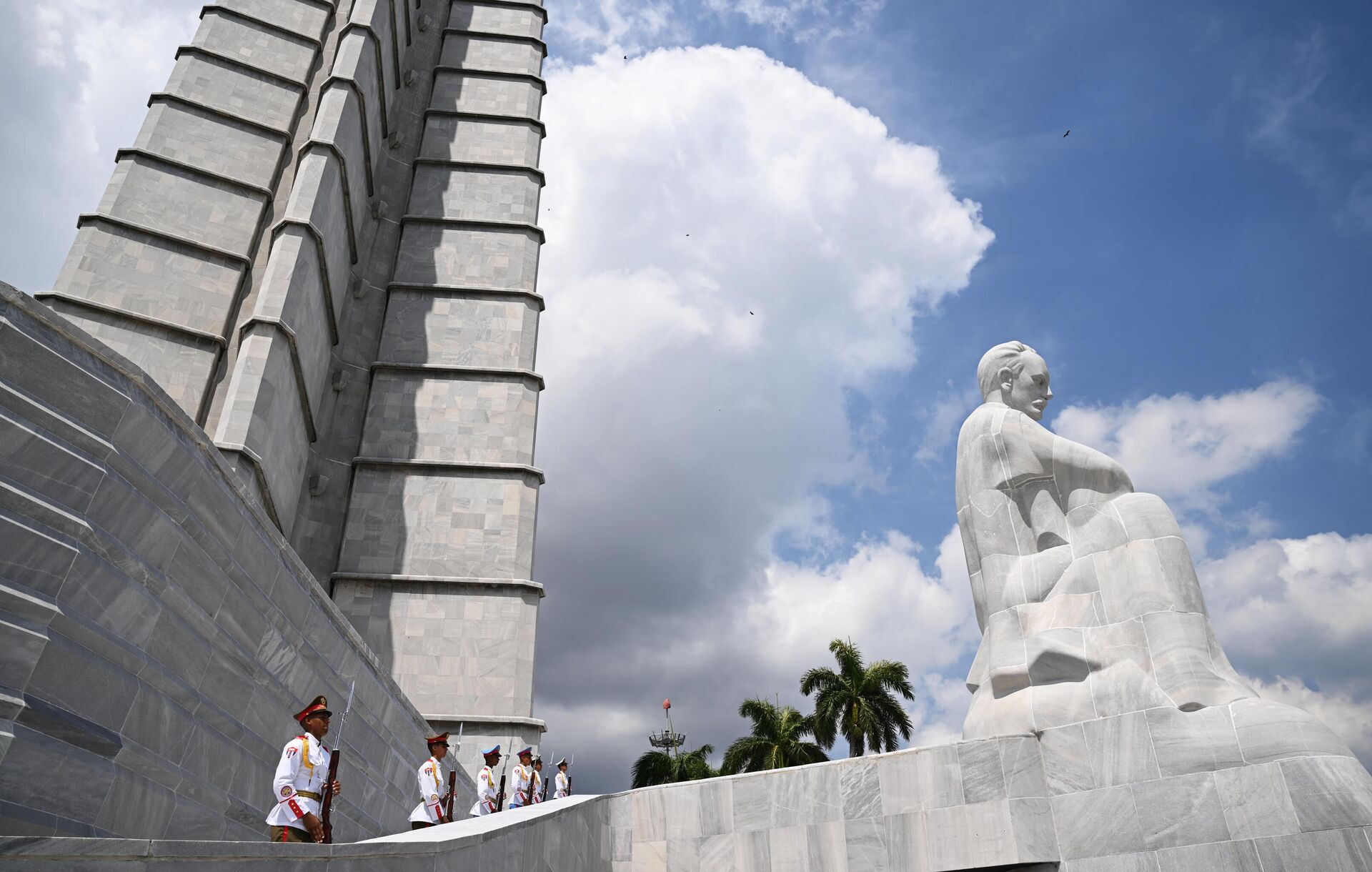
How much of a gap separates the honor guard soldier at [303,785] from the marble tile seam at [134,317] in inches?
492

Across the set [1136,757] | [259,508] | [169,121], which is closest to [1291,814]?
[1136,757]

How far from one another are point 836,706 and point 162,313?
70.3 feet

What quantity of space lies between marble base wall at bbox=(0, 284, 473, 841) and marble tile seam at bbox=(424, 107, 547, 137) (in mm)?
18891

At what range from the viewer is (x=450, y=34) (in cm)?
2530

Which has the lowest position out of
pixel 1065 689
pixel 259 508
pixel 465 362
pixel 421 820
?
pixel 421 820

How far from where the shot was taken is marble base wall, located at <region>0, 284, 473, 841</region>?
14.7 ft

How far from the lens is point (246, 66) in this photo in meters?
18.6

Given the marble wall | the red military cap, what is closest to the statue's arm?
the marble wall

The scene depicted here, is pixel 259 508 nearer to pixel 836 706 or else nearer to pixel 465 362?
pixel 465 362

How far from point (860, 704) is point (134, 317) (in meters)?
22.0

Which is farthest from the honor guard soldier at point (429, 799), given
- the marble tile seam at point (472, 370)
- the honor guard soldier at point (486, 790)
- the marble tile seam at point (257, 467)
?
the marble tile seam at point (472, 370)

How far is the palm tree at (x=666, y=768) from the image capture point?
31844 mm

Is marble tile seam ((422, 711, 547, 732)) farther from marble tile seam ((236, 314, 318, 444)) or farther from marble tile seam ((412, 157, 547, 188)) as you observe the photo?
marble tile seam ((412, 157, 547, 188))

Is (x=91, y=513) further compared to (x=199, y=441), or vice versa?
(x=199, y=441)
